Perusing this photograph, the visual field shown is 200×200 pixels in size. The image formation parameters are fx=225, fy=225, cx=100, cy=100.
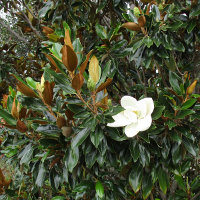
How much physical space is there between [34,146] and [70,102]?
45 cm

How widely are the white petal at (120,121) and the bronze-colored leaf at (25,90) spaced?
38 cm

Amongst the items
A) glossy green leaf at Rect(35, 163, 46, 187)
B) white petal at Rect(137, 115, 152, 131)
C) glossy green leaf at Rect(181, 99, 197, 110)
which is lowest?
glossy green leaf at Rect(35, 163, 46, 187)

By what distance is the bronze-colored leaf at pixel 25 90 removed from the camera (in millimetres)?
987

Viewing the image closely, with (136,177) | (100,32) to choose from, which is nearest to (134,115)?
(136,177)

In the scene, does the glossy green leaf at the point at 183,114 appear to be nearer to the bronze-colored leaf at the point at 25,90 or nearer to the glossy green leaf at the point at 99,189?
the glossy green leaf at the point at 99,189

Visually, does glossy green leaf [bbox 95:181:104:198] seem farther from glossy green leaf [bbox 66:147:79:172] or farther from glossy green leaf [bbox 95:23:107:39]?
glossy green leaf [bbox 95:23:107:39]

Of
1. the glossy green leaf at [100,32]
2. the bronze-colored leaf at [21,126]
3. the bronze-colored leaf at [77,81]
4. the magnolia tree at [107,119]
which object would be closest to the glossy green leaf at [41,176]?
the magnolia tree at [107,119]

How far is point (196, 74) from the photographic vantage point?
1.82m

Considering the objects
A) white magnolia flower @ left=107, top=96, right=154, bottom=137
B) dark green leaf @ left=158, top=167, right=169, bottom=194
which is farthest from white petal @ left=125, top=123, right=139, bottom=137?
dark green leaf @ left=158, top=167, right=169, bottom=194

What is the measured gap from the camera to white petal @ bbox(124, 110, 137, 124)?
97cm

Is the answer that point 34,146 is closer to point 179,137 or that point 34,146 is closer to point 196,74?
point 179,137

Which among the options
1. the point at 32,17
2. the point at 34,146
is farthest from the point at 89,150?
the point at 32,17

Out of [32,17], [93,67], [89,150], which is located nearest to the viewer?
[93,67]

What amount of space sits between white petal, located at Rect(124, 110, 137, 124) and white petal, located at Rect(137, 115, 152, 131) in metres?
0.02
